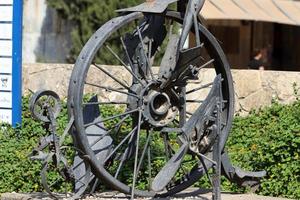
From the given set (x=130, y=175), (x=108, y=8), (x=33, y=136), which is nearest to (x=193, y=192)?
(x=130, y=175)

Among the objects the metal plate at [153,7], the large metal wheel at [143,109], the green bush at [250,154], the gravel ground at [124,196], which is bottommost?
the gravel ground at [124,196]

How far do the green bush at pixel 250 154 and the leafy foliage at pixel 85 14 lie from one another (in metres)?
5.04

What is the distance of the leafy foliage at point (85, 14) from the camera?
16578mm

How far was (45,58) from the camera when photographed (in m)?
18.0

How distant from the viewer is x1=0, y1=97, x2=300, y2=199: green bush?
972 cm

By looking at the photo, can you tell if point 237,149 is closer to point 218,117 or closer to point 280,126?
point 280,126

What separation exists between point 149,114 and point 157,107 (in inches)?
6.1

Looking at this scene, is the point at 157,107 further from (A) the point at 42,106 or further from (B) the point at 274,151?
(B) the point at 274,151

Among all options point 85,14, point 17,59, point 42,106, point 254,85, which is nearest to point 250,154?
point 254,85

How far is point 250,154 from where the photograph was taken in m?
10.4

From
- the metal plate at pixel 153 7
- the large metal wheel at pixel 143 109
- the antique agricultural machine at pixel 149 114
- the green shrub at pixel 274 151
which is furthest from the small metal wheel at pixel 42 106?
the green shrub at pixel 274 151

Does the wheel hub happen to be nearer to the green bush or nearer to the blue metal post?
the green bush

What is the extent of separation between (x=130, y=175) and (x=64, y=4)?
7.95m

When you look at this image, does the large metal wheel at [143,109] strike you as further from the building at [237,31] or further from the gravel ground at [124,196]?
→ the building at [237,31]
